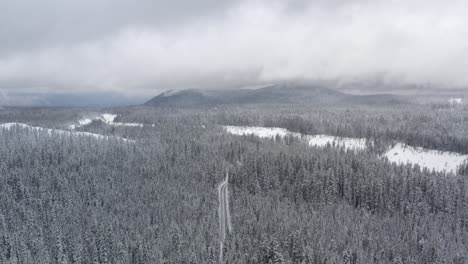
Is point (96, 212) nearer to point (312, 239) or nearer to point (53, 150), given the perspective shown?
point (312, 239)

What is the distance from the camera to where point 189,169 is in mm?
134125

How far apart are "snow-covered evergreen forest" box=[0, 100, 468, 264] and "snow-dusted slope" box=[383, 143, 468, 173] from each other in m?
4.98

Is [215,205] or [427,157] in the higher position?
[427,157]

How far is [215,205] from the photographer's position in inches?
3942

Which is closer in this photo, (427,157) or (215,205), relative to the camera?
(215,205)

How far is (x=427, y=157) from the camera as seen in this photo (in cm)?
16412

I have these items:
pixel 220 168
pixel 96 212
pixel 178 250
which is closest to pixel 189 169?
pixel 220 168

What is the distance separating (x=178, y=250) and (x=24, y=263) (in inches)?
1272

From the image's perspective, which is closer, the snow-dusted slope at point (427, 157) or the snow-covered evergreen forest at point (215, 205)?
the snow-covered evergreen forest at point (215, 205)

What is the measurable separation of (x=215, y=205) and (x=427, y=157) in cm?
12226

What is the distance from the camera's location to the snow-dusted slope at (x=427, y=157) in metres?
153

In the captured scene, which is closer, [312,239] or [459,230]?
[312,239]

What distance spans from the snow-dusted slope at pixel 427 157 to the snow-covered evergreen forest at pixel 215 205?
16.3 feet

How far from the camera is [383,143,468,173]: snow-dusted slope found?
152925mm
